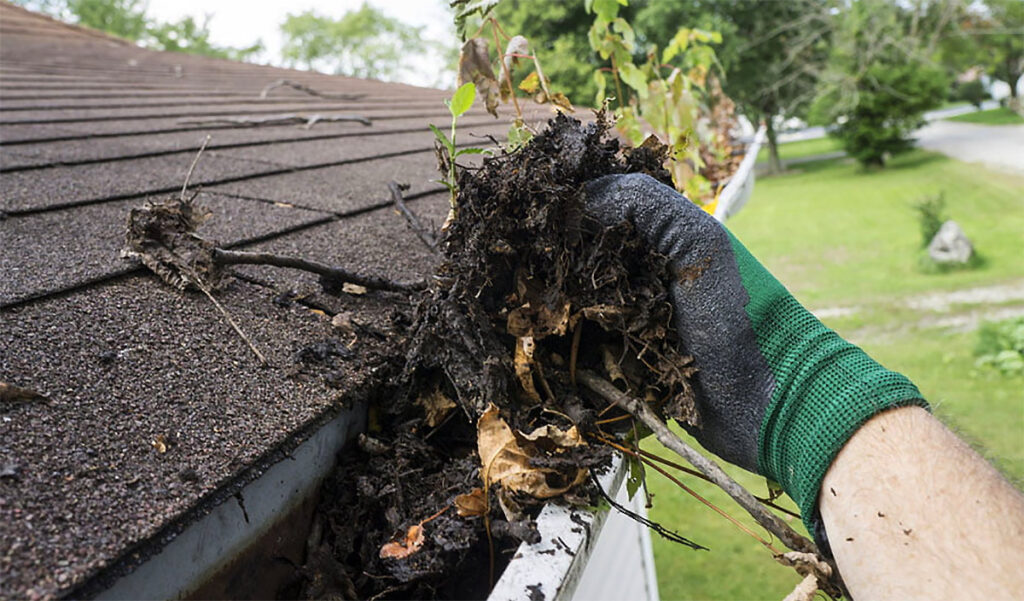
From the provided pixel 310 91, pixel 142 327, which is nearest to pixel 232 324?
pixel 142 327

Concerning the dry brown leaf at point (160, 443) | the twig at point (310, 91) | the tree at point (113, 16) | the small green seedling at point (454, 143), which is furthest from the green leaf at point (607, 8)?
the tree at point (113, 16)

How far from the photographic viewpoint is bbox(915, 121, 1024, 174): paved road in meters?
18.4

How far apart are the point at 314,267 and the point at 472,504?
61 centimetres

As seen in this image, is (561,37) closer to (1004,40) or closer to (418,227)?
(418,227)

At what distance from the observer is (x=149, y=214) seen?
135 cm

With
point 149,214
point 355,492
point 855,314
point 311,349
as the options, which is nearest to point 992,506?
point 355,492

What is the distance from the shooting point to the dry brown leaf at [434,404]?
1132 mm

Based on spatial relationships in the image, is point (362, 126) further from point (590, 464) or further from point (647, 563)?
point (590, 464)

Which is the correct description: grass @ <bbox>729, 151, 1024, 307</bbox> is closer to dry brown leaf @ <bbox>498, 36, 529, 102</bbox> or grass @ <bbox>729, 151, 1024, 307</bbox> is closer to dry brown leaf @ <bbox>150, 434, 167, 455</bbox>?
dry brown leaf @ <bbox>498, 36, 529, 102</bbox>

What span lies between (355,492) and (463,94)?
2.52 feet

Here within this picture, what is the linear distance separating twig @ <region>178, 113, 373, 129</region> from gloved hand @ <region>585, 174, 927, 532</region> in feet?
8.65

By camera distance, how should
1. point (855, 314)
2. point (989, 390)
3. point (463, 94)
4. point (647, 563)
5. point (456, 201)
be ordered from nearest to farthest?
point (456, 201) < point (463, 94) < point (647, 563) < point (989, 390) < point (855, 314)

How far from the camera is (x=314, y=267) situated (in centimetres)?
134

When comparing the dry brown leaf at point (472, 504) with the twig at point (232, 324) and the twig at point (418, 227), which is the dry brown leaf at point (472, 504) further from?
the twig at point (418, 227)
